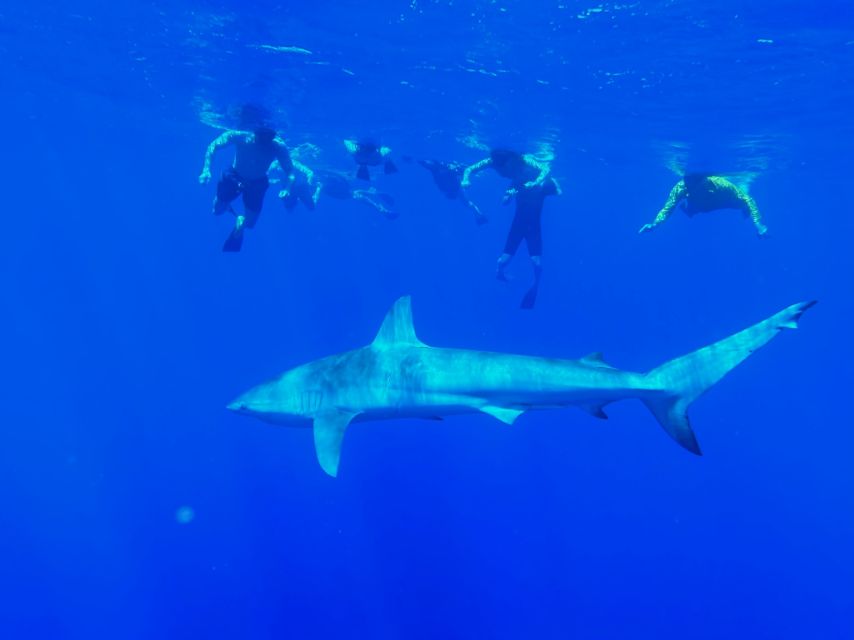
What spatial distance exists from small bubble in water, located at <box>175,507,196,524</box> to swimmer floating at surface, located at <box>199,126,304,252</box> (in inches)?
320

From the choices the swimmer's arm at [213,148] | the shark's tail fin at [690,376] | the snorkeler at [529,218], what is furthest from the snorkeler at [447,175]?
the shark's tail fin at [690,376]

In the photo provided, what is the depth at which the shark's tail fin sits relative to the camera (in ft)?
23.3

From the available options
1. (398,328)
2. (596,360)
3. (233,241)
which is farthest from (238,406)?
(233,241)

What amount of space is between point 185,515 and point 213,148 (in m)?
10.4

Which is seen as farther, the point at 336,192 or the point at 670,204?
the point at 336,192

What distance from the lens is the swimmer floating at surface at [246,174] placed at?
53.5ft

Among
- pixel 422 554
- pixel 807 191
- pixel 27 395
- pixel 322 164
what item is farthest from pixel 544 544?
pixel 807 191

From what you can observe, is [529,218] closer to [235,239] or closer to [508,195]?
[508,195]

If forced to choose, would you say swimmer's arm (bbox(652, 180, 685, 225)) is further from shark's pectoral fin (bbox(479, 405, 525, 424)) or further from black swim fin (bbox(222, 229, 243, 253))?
black swim fin (bbox(222, 229, 243, 253))

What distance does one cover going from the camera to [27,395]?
31.6 m

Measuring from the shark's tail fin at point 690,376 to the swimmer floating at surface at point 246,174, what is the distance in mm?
11302

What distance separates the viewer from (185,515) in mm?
18984

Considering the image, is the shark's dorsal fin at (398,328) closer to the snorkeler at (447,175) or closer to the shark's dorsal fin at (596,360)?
the shark's dorsal fin at (596,360)

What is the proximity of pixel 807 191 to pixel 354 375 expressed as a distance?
44137 millimetres
